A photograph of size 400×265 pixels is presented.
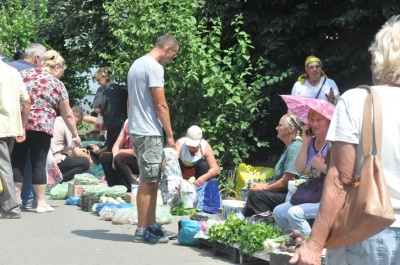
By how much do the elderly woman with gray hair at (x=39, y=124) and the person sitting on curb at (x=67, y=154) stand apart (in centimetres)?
229

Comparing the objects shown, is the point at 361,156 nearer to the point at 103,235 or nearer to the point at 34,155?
the point at 103,235

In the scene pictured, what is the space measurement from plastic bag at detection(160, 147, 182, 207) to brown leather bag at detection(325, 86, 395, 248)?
6256 mm

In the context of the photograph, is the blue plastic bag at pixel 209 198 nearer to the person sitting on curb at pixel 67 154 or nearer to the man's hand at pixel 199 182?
the man's hand at pixel 199 182

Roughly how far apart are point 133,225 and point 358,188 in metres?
6.21

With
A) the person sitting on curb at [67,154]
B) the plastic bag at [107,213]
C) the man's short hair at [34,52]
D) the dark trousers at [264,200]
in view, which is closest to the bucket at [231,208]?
the dark trousers at [264,200]

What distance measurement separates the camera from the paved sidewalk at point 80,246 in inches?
285

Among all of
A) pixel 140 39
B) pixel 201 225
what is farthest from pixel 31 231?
pixel 140 39

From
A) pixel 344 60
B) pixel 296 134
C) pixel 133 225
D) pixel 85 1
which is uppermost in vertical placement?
pixel 85 1

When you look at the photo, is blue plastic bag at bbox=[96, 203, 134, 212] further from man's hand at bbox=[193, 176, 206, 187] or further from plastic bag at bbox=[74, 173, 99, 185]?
plastic bag at bbox=[74, 173, 99, 185]

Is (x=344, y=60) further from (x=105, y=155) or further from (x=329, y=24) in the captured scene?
(x=105, y=155)

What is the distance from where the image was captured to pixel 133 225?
9312 mm

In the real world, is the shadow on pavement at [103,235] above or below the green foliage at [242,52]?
below

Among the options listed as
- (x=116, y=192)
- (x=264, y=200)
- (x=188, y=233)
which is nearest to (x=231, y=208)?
(x=264, y=200)

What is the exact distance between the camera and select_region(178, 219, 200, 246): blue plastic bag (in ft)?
25.9
